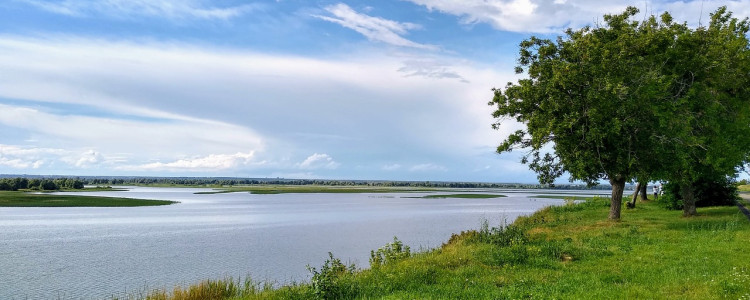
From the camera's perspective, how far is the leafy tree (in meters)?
29.5

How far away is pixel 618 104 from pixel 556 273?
1761cm

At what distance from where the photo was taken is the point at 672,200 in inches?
1681

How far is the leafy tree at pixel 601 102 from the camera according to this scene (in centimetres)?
2947

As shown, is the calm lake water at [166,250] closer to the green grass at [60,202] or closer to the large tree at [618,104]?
the large tree at [618,104]

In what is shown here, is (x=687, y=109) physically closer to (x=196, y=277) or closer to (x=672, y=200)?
(x=672, y=200)

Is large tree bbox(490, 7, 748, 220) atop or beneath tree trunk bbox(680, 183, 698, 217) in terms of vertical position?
atop

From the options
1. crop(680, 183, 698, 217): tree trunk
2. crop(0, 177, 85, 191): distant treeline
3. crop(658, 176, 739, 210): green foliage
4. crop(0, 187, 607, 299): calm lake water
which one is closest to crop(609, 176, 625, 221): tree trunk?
crop(680, 183, 698, 217): tree trunk

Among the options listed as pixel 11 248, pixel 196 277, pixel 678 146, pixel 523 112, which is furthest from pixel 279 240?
pixel 678 146

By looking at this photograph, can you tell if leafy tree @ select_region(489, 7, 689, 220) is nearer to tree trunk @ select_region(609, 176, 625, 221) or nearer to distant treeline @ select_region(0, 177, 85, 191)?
tree trunk @ select_region(609, 176, 625, 221)

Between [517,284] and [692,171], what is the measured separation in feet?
76.7

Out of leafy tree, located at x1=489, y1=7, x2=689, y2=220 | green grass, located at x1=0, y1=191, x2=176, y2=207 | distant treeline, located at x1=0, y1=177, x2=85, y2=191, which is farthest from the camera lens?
distant treeline, located at x1=0, y1=177, x2=85, y2=191

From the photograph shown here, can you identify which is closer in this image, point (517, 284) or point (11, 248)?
point (517, 284)

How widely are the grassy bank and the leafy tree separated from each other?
6.01 m

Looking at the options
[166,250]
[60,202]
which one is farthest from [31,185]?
[166,250]
